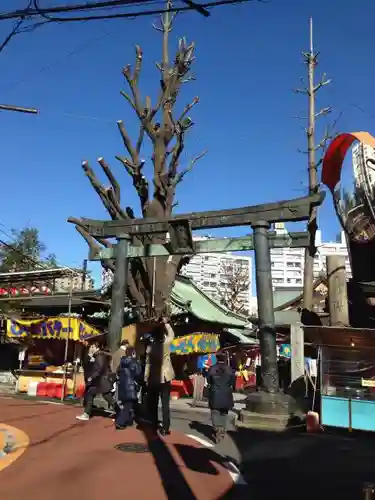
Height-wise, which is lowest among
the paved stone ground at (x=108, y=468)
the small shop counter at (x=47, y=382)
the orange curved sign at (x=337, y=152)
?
the paved stone ground at (x=108, y=468)

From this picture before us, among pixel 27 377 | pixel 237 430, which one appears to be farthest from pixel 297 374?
pixel 27 377

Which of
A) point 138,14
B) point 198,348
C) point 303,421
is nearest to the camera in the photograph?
point 138,14

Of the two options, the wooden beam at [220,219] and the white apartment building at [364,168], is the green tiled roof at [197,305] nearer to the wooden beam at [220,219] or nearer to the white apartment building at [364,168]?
the wooden beam at [220,219]

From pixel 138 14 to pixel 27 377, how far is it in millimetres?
15045

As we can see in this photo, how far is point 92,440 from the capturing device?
Result: 8.45m

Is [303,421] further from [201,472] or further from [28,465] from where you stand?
[28,465]

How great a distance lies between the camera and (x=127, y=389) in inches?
380

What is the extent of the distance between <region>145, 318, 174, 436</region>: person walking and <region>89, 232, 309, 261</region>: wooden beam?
13.3 ft

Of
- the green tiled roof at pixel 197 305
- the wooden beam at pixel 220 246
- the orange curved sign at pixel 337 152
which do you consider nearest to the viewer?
the orange curved sign at pixel 337 152

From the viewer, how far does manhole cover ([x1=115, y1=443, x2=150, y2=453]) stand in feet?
25.5

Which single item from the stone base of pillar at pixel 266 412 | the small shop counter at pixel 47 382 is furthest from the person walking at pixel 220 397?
the small shop counter at pixel 47 382

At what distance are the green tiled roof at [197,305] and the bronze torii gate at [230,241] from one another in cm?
656

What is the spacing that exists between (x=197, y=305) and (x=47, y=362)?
7580 millimetres

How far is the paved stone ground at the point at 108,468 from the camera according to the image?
570cm
